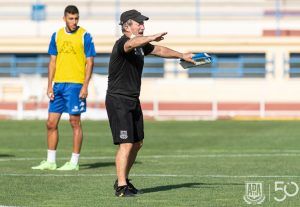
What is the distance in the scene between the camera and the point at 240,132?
25.7 m

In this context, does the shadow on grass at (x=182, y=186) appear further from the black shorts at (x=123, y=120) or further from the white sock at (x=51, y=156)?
the white sock at (x=51, y=156)

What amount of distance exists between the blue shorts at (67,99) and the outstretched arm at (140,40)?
397 centimetres

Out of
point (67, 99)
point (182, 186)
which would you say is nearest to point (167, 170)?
point (67, 99)

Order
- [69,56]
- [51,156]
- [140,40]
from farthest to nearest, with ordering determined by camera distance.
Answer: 1. [69,56]
2. [51,156]
3. [140,40]

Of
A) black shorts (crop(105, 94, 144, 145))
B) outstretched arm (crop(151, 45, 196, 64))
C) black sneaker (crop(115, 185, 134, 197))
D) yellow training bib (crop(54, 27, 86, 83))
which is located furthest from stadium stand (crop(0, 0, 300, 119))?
black sneaker (crop(115, 185, 134, 197))

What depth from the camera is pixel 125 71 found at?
10992mm

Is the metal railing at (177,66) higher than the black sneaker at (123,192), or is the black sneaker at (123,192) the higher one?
the metal railing at (177,66)

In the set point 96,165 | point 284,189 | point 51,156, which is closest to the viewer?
point 284,189

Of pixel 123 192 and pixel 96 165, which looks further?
Result: pixel 96 165

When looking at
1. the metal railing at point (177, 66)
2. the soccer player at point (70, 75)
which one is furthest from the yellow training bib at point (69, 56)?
the metal railing at point (177, 66)

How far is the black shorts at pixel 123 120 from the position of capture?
1098cm

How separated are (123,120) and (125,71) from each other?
539 millimetres

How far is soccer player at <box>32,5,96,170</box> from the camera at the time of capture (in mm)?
14555

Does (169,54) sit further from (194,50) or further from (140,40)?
(194,50)
